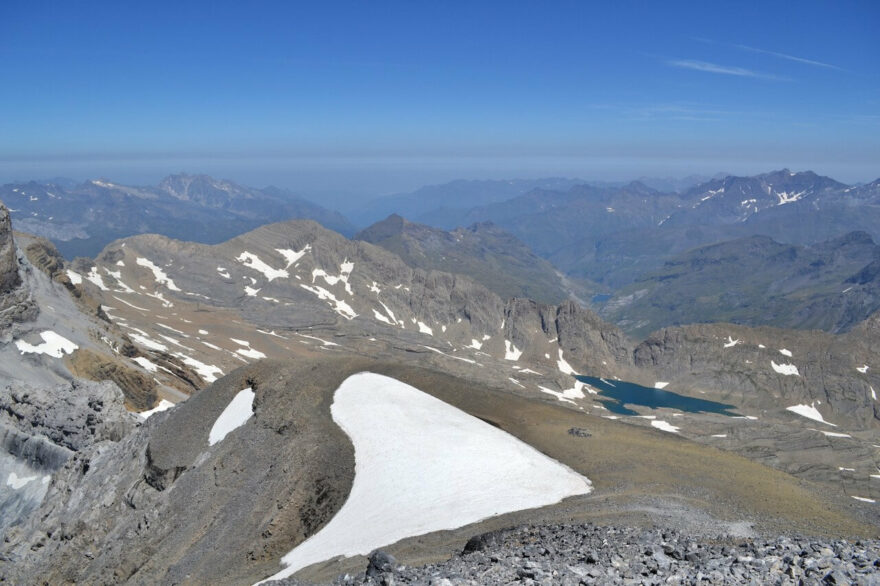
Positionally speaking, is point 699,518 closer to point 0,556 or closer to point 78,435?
point 0,556

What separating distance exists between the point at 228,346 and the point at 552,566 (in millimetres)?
157965

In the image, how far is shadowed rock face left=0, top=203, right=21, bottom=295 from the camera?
284 feet

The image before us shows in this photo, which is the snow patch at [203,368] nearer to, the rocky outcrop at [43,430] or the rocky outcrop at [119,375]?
the rocky outcrop at [119,375]

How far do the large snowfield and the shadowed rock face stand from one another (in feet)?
214

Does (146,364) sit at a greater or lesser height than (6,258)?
lesser

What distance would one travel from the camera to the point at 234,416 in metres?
55.1

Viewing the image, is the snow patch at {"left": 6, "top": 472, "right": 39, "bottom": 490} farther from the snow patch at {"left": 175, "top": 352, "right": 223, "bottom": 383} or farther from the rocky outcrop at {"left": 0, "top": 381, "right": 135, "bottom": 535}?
the snow patch at {"left": 175, "top": 352, "right": 223, "bottom": 383}

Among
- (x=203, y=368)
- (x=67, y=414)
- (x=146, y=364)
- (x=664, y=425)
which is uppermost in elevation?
(x=67, y=414)

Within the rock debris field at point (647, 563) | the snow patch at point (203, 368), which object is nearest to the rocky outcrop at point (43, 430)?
the rock debris field at point (647, 563)

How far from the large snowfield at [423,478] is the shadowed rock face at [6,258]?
65.1m

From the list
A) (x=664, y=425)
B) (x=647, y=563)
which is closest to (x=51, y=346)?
(x=647, y=563)

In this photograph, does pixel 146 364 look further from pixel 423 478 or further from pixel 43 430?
pixel 423 478

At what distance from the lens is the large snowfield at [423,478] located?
34844mm

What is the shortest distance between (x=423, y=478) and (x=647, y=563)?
71.0 feet
